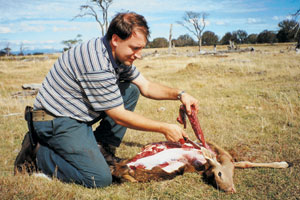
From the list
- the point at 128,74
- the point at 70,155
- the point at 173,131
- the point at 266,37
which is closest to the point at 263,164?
the point at 173,131

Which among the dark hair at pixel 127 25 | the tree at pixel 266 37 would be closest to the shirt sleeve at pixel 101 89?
the dark hair at pixel 127 25

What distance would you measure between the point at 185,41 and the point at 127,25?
59327mm

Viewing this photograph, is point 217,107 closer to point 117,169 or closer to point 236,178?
point 236,178

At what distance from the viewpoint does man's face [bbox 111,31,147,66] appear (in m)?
2.76

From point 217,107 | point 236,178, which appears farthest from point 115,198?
point 217,107

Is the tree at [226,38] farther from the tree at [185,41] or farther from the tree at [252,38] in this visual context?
the tree at [185,41]

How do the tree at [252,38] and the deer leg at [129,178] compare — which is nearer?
the deer leg at [129,178]

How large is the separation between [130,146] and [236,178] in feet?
5.84

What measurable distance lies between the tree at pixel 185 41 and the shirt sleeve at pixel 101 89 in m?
57.8

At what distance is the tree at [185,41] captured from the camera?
2320 inches

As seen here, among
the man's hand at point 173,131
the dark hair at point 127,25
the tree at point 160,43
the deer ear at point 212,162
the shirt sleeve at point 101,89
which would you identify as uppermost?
the tree at point 160,43

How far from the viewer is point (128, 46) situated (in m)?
2.78

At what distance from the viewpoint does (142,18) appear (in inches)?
113

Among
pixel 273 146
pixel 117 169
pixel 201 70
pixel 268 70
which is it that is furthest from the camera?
pixel 201 70
